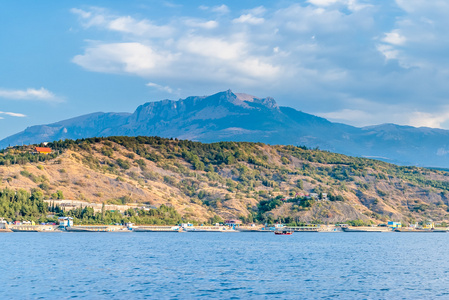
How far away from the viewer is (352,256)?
5408 inches

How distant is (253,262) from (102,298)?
163 ft

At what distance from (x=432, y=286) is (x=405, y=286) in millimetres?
4077

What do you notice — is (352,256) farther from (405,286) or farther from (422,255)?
(405,286)

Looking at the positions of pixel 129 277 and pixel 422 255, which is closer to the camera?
pixel 129 277

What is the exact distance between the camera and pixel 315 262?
12019cm

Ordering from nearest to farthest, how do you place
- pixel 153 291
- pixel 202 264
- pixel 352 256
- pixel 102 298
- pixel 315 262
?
pixel 102 298 < pixel 153 291 < pixel 202 264 < pixel 315 262 < pixel 352 256

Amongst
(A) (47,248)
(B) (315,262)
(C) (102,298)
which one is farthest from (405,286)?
(A) (47,248)

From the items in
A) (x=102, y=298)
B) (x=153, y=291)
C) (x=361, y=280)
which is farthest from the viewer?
(x=361, y=280)

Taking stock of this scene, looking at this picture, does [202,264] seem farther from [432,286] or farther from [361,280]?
[432,286]

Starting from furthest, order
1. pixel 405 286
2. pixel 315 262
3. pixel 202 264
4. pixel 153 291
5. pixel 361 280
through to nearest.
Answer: pixel 315 262 → pixel 202 264 → pixel 361 280 → pixel 405 286 → pixel 153 291

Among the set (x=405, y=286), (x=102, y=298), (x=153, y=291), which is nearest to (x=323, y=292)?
(x=405, y=286)

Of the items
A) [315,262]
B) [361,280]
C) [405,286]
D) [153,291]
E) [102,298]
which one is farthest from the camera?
[315,262]

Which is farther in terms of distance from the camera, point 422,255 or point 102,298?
point 422,255

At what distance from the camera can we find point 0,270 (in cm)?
9619
